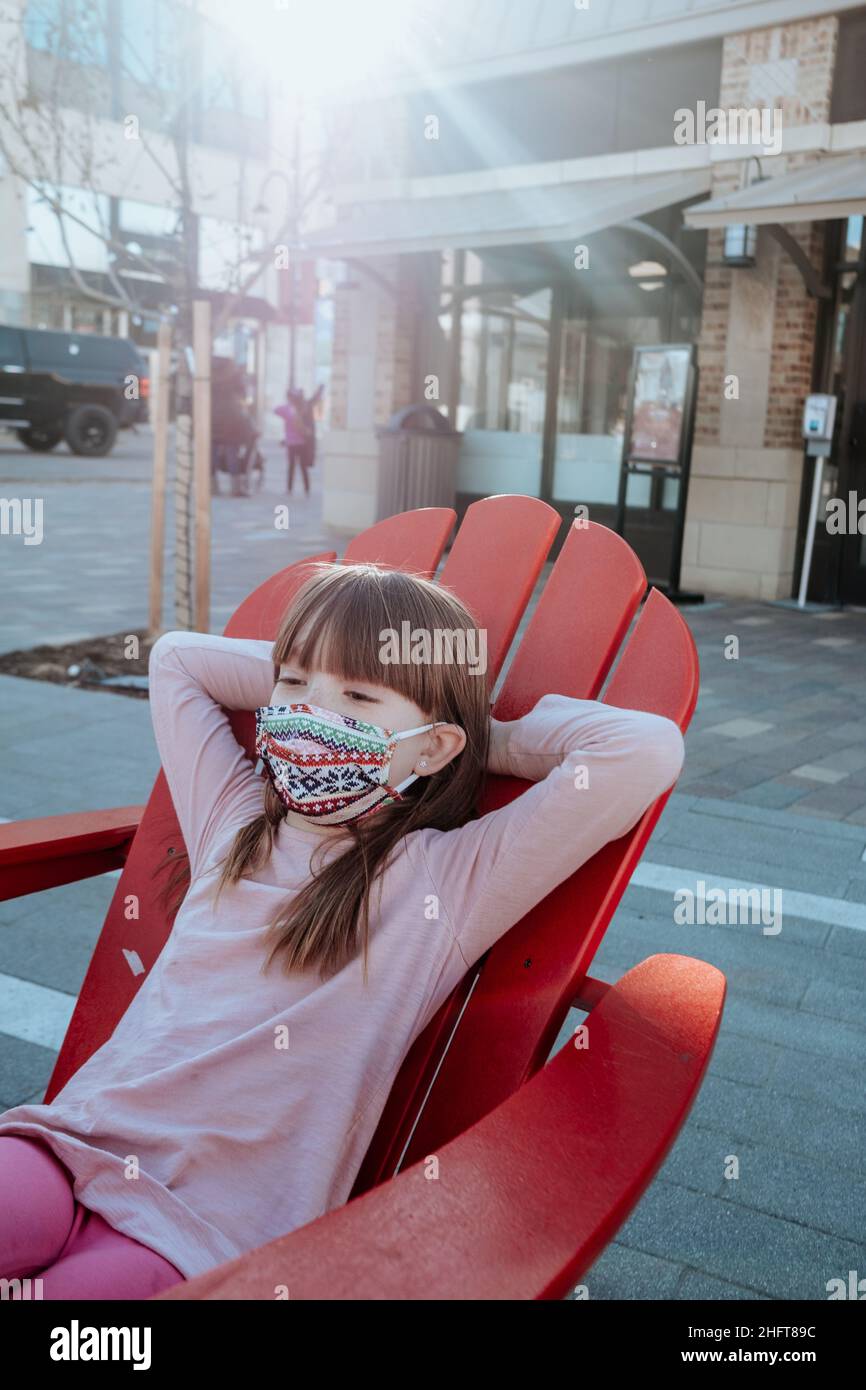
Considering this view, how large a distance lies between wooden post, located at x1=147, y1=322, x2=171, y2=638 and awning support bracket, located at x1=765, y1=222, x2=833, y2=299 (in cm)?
484

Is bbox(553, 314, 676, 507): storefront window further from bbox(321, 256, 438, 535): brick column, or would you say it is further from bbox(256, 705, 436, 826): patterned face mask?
bbox(256, 705, 436, 826): patterned face mask

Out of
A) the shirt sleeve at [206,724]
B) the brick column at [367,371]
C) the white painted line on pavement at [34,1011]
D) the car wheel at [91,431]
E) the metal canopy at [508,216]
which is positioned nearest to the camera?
the shirt sleeve at [206,724]

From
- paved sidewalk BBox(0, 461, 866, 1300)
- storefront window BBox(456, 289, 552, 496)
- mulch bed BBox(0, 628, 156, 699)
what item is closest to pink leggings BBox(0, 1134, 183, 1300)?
paved sidewalk BBox(0, 461, 866, 1300)

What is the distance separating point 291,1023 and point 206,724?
615 mm

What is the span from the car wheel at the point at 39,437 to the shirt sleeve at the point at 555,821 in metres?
23.3

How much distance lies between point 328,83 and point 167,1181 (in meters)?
13.6

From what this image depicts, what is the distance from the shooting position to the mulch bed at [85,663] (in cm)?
664

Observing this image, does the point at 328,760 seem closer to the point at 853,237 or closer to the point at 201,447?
the point at 201,447

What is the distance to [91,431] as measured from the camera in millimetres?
23516

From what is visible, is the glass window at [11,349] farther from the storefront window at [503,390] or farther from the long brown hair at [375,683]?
the long brown hair at [375,683]

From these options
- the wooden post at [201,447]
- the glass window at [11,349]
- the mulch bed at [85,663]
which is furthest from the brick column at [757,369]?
the glass window at [11,349]

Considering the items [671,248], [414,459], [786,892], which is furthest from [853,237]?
[786,892]
